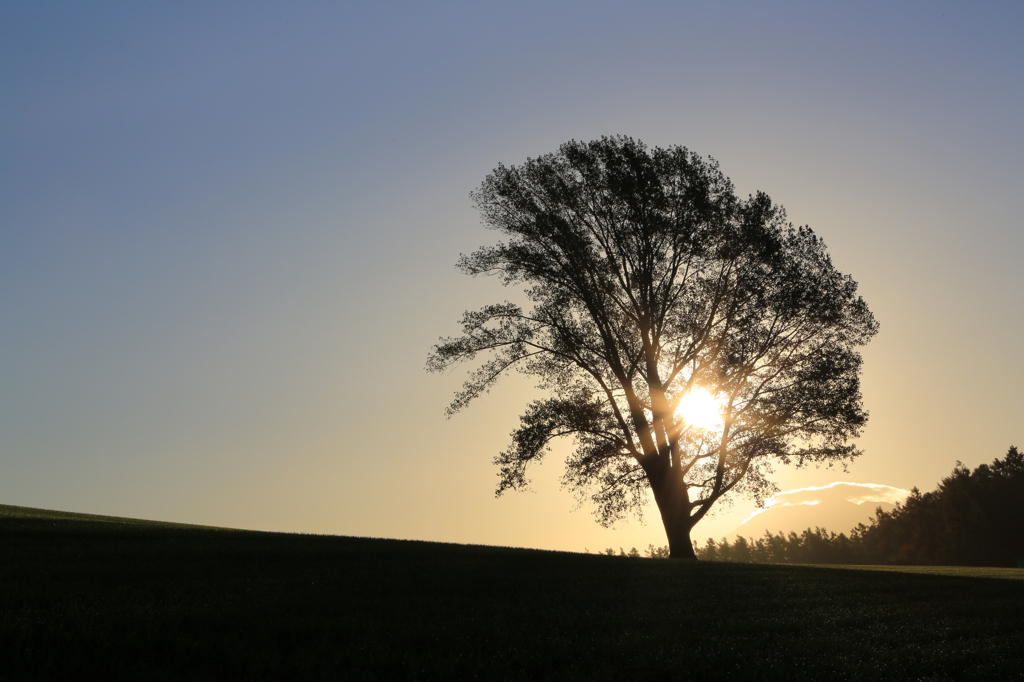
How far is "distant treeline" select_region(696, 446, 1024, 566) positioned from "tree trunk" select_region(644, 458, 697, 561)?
44970 millimetres

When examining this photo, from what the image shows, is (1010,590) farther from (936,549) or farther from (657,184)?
(936,549)

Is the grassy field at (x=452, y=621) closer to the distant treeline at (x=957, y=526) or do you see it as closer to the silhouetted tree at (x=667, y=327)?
the silhouetted tree at (x=667, y=327)

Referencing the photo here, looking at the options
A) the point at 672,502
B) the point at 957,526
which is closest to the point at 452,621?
the point at 672,502

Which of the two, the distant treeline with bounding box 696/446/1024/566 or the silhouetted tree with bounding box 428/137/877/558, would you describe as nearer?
the silhouetted tree with bounding box 428/137/877/558

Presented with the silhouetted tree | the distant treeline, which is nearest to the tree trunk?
the silhouetted tree

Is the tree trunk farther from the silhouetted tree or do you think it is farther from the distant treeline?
the distant treeline

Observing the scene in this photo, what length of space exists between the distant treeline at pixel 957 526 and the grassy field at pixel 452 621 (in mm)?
59029

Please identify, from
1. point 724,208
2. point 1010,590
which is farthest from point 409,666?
point 724,208

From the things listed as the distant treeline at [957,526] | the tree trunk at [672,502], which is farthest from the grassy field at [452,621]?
the distant treeline at [957,526]

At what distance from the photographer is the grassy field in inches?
338

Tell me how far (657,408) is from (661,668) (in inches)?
788

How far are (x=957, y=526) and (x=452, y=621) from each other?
308ft

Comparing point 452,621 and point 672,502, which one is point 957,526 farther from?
point 452,621

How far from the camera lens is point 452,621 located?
10.7 metres
